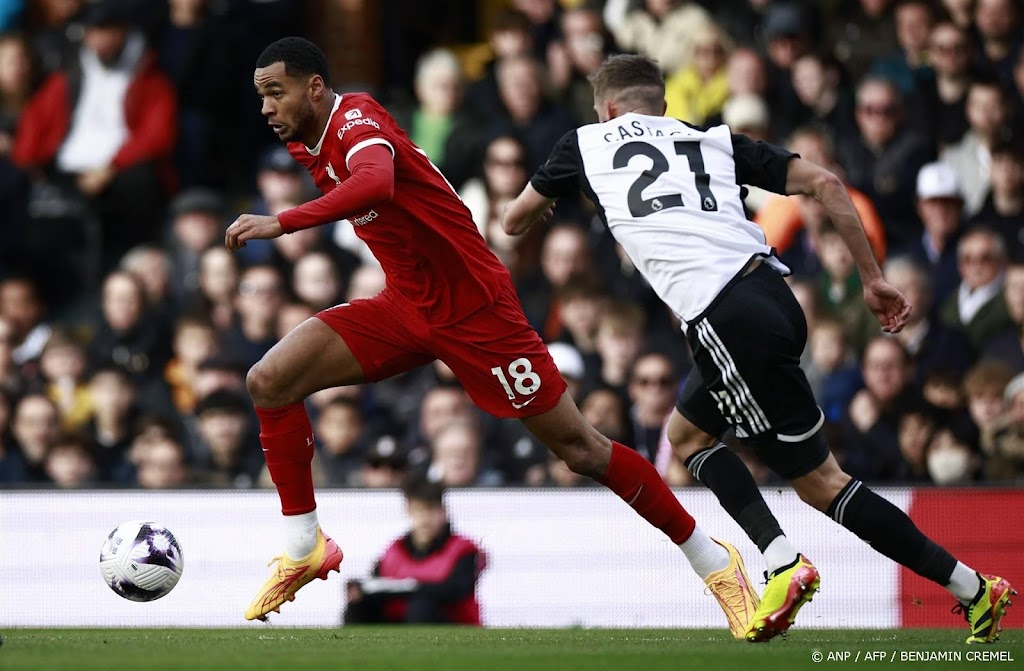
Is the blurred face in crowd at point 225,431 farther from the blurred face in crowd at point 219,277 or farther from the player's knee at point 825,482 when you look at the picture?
the player's knee at point 825,482

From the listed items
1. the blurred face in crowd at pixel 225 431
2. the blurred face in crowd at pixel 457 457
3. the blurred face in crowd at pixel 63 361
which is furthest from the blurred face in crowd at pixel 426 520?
the blurred face in crowd at pixel 63 361

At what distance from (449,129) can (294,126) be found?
6080 millimetres

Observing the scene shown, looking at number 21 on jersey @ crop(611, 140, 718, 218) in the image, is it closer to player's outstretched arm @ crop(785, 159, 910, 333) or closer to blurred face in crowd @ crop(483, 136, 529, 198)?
player's outstretched arm @ crop(785, 159, 910, 333)

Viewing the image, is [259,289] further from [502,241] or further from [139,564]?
[139,564]

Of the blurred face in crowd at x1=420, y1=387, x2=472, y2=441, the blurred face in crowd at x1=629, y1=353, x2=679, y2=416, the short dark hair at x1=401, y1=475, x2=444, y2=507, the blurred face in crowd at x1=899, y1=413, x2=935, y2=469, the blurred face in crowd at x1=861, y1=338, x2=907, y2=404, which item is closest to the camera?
the short dark hair at x1=401, y1=475, x2=444, y2=507

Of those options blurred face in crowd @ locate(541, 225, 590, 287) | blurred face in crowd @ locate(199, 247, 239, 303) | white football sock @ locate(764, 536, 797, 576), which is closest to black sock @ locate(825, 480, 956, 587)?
white football sock @ locate(764, 536, 797, 576)

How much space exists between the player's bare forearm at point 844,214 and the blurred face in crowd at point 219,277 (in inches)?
270

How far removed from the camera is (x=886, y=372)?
10789mm

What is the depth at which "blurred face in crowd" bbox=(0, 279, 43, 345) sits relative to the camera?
548 inches

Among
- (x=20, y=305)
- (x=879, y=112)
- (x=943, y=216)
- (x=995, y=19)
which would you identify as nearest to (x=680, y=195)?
(x=943, y=216)

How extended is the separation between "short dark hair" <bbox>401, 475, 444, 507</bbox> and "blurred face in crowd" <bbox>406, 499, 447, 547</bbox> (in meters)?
0.01

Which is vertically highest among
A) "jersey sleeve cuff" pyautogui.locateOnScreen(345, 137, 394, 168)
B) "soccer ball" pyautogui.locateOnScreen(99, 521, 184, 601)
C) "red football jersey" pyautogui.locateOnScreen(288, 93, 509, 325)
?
"jersey sleeve cuff" pyautogui.locateOnScreen(345, 137, 394, 168)

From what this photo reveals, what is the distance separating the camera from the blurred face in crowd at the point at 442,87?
534 inches

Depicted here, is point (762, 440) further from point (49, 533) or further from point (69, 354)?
point (69, 354)
